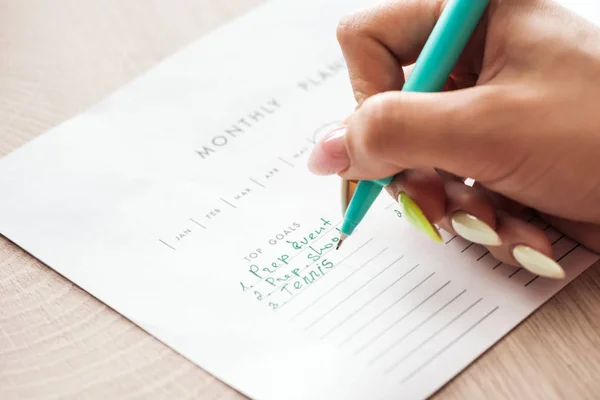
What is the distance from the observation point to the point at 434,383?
0.41m

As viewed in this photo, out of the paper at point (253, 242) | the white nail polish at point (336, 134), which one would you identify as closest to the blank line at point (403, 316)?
the paper at point (253, 242)

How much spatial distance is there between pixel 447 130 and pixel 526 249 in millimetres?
96

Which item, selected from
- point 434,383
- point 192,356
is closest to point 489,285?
point 434,383

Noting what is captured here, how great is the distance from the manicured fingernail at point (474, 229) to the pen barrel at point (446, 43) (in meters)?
0.08

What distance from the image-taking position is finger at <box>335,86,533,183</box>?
39 cm

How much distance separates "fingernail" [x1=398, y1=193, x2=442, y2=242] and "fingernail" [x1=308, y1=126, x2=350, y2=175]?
0.04m

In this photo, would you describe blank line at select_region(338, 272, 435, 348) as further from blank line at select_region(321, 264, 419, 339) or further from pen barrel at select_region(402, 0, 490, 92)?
pen barrel at select_region(402, 0, 490, 92)

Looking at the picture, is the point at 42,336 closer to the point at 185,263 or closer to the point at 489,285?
the point at 185,263

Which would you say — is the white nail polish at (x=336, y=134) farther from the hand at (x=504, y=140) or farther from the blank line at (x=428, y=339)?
the blank line at (x=428, y=339)

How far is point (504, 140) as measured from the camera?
1.30ft

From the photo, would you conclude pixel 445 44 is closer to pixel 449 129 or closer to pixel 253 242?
pixel 449 129

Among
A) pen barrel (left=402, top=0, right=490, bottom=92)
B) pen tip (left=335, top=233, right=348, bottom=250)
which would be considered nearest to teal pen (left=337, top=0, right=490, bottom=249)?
pen barrel (left=402, top=0, right=490, bottom=92)

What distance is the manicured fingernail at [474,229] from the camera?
1.42ft

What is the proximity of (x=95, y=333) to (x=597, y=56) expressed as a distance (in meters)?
0.35
